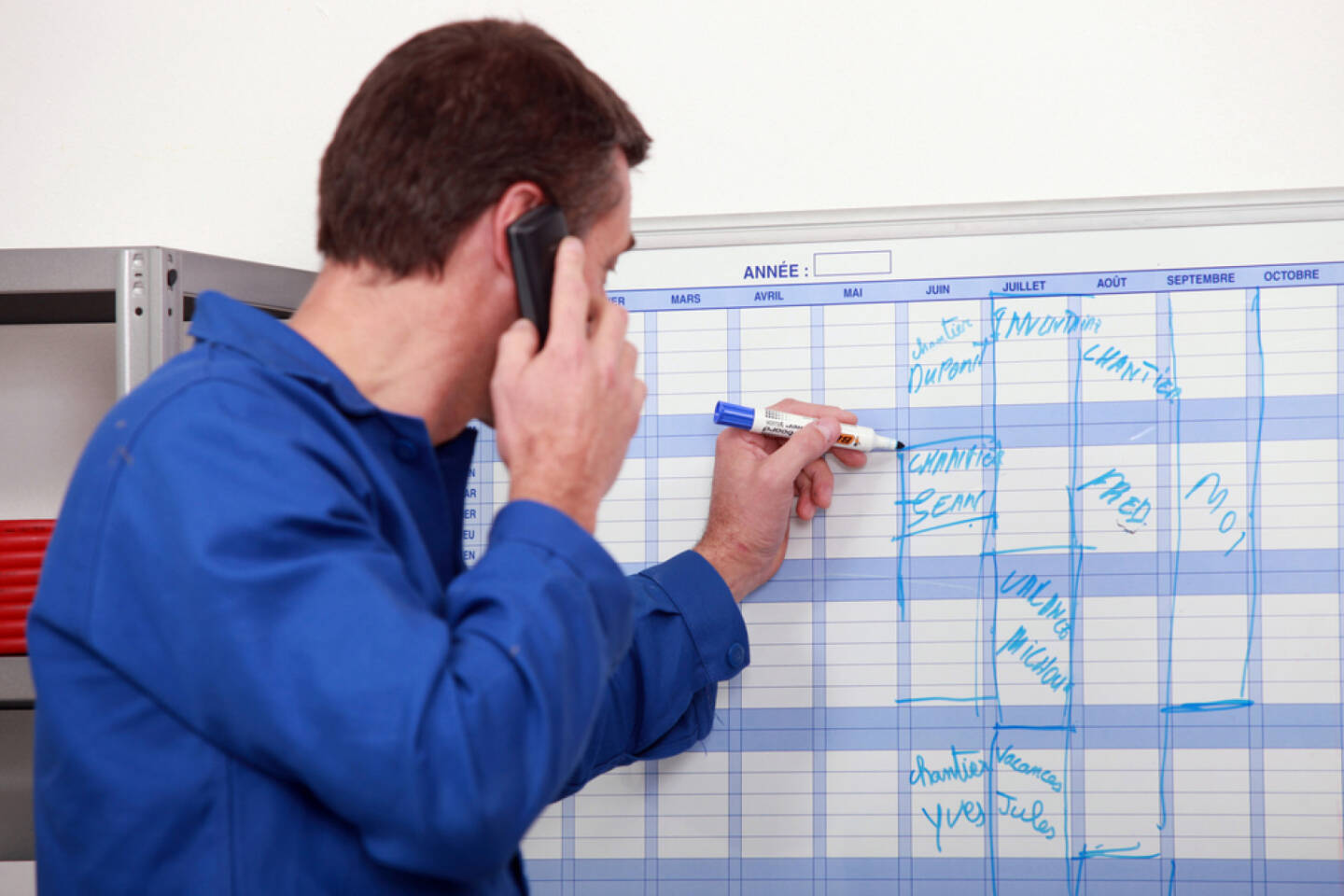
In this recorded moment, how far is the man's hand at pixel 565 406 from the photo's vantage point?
619 millimetres

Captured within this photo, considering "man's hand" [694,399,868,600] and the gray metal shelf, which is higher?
the gray metal shelf

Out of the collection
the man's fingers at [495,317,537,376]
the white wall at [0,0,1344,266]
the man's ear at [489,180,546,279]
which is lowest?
the man's fingers at [495,317,537,376]

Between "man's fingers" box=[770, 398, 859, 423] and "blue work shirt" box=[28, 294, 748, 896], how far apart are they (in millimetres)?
443

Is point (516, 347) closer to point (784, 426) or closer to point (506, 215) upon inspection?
point (506, 215)

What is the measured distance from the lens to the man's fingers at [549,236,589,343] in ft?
2.12

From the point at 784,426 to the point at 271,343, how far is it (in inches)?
21.2

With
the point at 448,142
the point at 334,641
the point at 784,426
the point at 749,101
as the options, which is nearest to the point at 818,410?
the point at 784,426

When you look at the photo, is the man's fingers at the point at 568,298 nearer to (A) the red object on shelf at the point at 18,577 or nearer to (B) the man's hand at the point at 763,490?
(B) the man's hand at the point at 763,490

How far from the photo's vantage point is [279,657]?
50 centimetres

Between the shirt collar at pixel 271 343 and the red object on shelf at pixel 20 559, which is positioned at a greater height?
the shirt collar at pixel 271 343

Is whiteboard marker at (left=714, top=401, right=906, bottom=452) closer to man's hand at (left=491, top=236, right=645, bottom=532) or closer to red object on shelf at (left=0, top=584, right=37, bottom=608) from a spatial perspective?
man's hand at (left=491, top=236, right=645, bottom=532)

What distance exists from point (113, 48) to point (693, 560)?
3.50 feet

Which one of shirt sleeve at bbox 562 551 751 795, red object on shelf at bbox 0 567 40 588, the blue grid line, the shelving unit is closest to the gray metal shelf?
the shelving unit

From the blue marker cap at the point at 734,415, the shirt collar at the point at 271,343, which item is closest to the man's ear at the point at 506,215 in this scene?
the shirt collar at the point at 271,343
